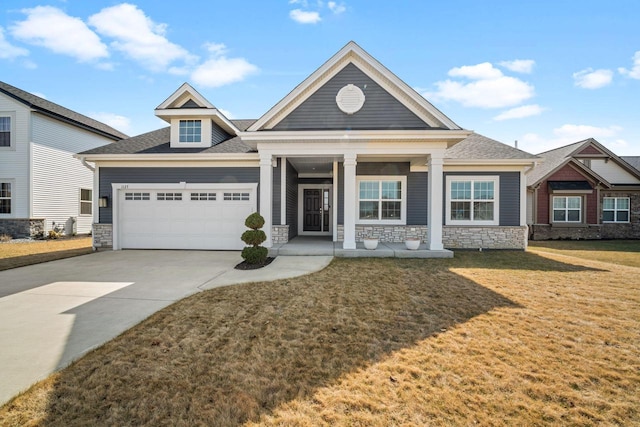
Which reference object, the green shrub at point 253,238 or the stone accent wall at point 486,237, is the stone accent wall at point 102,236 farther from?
the stone accent wall at point 486,237

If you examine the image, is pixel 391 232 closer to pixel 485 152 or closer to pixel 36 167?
pixel 485 152

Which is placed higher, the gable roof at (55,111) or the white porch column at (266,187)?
the gable roof at (55,111)

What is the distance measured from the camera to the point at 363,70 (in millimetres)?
9484

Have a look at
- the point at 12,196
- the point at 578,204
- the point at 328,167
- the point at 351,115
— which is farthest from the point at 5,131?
the point at 578,204

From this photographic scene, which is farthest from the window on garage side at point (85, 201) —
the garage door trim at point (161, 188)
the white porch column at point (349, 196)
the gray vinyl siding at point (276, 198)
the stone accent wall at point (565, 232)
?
the stone accent wall at point (565, 232)

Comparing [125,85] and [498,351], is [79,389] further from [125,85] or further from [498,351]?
[125,85]

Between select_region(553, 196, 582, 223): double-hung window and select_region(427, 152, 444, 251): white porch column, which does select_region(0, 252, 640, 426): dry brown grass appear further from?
select_region(553, 196, 582, 223): double-hung window

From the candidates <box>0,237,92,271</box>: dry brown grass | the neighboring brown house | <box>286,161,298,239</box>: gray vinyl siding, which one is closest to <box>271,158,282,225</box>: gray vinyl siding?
<box>286,161,298,239</box>: gray vinyl siding

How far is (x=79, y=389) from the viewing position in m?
2.44

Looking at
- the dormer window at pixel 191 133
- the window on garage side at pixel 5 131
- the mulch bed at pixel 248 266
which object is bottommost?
the mulch bed at pixel 248 266

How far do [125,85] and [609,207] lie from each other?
1006 inches

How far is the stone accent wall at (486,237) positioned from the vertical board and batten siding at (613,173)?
11022 mm

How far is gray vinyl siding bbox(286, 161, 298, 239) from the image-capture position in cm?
1112

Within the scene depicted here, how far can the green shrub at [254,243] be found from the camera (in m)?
7.67
